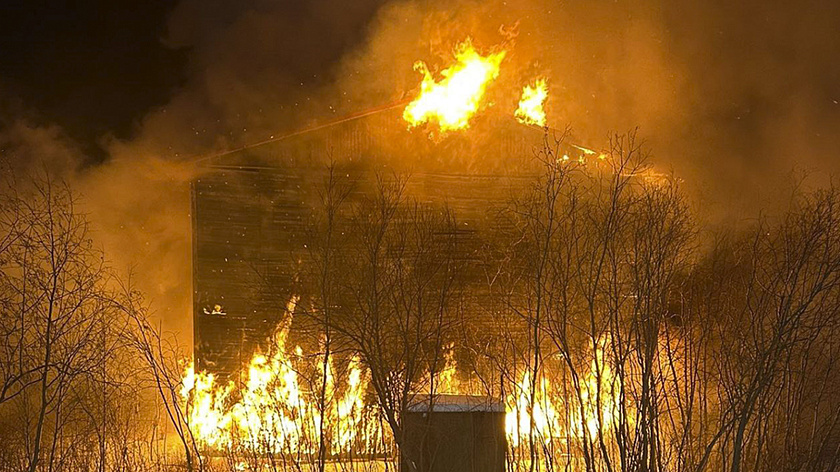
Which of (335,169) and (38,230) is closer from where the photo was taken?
(38,230)

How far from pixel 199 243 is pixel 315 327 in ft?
7.25

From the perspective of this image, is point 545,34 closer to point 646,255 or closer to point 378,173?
point 378,173

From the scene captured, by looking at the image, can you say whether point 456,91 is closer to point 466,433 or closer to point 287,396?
point 287,396

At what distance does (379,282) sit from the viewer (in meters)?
11.8

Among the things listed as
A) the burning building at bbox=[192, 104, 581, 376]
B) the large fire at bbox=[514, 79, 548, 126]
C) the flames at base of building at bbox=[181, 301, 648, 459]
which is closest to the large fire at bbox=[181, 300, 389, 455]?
the flames at base of building at bbox=[181, 301, 648, 459]

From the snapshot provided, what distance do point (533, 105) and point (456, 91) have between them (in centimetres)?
165

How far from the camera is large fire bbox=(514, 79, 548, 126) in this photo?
49.6ft

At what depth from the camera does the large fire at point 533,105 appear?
15.1 meters

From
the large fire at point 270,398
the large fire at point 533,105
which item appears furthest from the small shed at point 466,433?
the large fire at point 533,105

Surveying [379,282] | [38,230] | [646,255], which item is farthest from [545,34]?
[38,230]

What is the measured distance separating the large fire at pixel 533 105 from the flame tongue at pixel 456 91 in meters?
0.79

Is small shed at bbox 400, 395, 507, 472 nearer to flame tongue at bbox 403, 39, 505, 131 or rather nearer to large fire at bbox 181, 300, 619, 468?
large fire at bbox 181, 300, 619, 468

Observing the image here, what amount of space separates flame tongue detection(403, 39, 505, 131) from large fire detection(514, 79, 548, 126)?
0.79m

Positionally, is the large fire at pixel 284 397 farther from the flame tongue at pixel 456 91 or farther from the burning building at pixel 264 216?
the flame tongue at pixel 456 91
